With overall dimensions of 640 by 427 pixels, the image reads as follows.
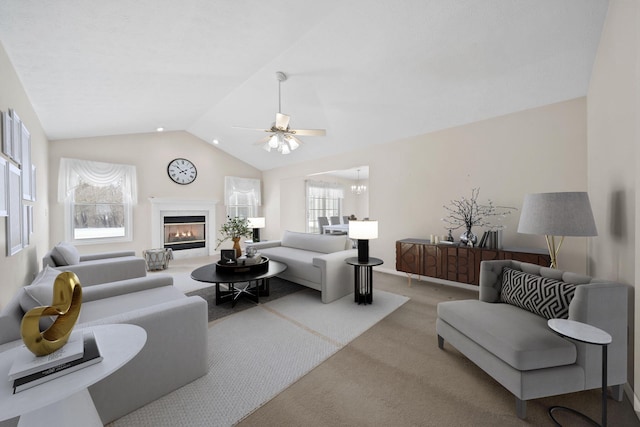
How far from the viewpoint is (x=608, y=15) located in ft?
6.72

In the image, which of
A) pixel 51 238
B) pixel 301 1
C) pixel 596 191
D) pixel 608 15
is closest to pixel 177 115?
pixel 51 238

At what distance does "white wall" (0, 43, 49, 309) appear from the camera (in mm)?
1984

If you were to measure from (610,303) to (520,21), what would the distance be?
7.87 ft

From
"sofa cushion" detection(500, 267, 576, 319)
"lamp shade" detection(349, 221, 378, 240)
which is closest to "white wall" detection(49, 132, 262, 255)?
"lamp shade" detection(349, 221, 378, 240)

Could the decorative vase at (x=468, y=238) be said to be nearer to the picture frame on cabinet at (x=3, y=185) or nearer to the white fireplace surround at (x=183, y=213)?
the picture frame on cabinet at (x=3, y=185)

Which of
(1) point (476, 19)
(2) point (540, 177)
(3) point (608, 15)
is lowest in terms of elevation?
(2) point (540, 177)

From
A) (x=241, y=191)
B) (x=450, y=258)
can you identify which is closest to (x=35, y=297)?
(x=450, y=258)

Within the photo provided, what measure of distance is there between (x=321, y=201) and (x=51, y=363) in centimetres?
752

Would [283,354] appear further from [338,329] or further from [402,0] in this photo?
[402,0]

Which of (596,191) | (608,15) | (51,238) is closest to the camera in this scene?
(608,15)

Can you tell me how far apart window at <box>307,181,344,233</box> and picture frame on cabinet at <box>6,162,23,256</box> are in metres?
5.66

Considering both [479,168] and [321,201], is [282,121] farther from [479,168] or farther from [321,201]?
[321,201]

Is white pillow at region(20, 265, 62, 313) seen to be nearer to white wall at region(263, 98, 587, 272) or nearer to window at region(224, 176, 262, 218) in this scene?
white wall at region(263, 98, 587, 272)

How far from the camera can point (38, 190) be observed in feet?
12.0
